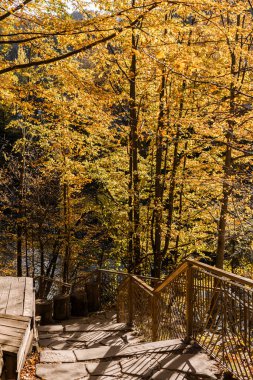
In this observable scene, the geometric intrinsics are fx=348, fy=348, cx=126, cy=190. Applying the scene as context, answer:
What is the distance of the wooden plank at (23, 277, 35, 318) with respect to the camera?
5012 millimetres

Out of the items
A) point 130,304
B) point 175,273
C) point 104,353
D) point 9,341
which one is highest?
point 175,273

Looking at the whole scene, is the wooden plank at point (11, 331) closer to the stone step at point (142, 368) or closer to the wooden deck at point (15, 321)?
the wooden deck at point (15, 321)

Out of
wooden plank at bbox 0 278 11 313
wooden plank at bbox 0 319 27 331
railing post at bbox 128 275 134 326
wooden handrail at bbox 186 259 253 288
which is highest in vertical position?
wooden handrail at bbox 186 259 253 288

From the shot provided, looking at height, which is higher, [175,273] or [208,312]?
[175,273]

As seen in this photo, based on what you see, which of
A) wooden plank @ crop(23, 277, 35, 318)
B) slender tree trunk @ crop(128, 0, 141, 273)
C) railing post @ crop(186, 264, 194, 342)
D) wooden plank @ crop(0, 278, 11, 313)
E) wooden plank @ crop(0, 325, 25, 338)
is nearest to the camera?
wooden plank @ crop(0, 325, 25, 338)

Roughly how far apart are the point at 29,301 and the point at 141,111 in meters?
7.40

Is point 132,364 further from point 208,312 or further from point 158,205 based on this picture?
point 158,205

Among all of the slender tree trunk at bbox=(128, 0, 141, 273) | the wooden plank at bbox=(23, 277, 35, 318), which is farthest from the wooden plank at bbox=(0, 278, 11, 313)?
the slender tree trunk at bbox=(128, 0, 141, 273)

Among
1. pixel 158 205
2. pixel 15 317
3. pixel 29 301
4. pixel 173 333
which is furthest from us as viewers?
pixel 158 205

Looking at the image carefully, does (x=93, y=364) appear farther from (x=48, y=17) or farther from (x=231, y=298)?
(x=48, y=17)

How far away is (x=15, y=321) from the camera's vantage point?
4523 millimetres

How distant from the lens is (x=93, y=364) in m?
4.31

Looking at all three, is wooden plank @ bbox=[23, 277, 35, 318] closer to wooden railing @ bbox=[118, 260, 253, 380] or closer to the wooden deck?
the wooden deck

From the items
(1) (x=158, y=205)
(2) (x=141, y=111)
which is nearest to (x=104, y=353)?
(1) (x=158, y=205)
